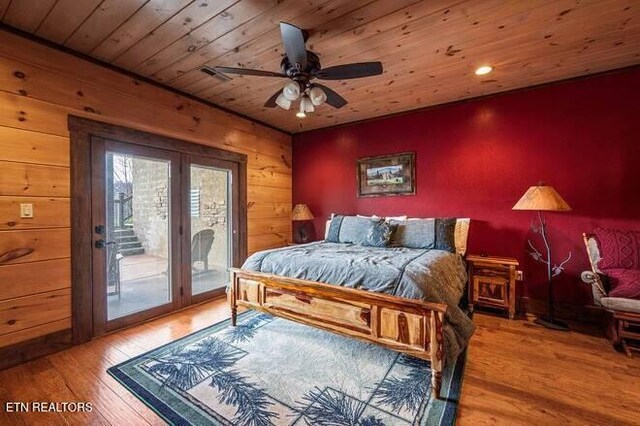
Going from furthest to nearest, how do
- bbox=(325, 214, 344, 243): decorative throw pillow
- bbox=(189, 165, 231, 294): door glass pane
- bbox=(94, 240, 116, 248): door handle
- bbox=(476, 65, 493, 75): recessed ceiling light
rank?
1. bbox=(325, 214, 344, 243): decorative throw pillow
2. bbox=(189, 165, 231, 294): door glass pane
3. bbox=(476, 65, 493, 75): recessed ceiling light
4. bbox=(94, 240, 116, 248): door handle

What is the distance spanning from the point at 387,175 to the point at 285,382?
3130 millimetres

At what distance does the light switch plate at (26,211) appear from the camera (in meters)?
2.24

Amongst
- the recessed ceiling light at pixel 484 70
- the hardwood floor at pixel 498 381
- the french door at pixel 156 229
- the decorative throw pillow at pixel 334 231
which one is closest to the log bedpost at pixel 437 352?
the hardwood floor at pixel 498 381

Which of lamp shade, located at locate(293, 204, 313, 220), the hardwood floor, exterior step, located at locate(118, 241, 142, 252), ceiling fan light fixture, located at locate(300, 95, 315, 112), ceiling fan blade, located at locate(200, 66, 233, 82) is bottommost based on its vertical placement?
the hardwood floor

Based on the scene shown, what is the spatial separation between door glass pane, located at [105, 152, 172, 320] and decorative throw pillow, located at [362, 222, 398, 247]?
2420 mm

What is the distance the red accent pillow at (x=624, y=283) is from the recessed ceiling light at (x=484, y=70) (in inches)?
86.8

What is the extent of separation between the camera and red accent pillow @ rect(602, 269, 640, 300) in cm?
228

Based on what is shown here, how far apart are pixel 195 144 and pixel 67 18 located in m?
1.57

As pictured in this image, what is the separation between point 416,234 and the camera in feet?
11.1

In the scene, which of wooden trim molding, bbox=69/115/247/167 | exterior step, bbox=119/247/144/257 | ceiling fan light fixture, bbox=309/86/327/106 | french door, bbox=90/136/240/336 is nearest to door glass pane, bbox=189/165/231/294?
french door, bbox=90/136/240/336

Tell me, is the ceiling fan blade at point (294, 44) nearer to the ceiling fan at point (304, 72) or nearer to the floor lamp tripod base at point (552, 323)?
the ceiling fan at point (304, 72)

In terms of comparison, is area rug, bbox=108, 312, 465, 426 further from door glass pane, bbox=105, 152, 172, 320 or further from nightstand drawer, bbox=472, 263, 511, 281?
nightstand drawer, bbox=472, 263, 511, 281

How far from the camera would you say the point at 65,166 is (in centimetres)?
246
